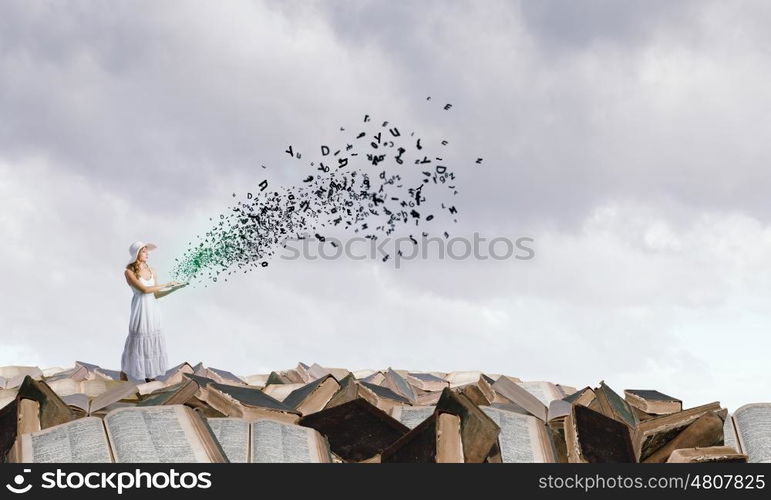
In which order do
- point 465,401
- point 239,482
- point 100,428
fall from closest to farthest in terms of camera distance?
point 239,482, point 100,428, point 465,401

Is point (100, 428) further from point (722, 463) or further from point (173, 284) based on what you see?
point (173, 284)

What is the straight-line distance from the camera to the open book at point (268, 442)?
387 centimetres

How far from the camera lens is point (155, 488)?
3.28m

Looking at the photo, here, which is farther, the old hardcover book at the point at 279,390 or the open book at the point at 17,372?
the open book at the point at 17,372

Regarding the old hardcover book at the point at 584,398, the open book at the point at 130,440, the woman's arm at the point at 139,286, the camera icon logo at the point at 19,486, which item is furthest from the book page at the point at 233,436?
the woman's arm at the point at 139,286

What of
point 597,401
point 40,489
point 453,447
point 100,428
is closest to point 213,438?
point 100,428

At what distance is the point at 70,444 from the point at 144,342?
5454 mm

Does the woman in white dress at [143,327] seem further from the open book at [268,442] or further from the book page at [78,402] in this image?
the open book at [268,442]

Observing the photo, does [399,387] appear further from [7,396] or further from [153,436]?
[153,436]

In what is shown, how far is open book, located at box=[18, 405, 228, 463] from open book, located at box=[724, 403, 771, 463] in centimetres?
275

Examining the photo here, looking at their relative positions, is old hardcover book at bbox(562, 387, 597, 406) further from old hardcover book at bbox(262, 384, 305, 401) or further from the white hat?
the white hat

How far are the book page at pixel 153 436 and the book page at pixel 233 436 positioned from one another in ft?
0.65

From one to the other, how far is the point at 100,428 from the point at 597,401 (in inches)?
130

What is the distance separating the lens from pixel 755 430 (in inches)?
179
